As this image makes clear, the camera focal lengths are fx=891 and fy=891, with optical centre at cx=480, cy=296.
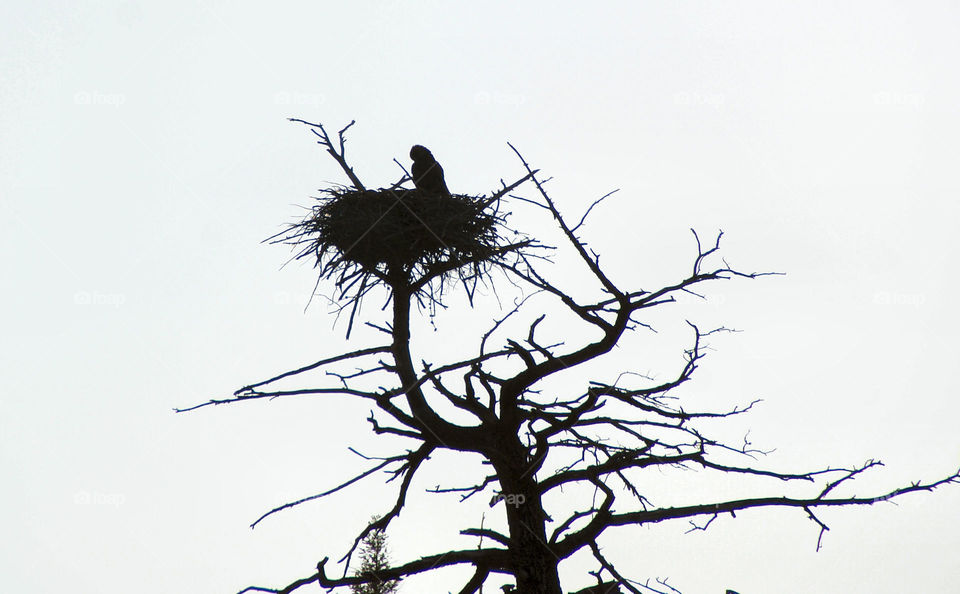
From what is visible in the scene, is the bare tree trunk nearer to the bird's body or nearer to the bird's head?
the bird's body

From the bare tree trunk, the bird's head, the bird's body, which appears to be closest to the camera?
the bare tree trunk

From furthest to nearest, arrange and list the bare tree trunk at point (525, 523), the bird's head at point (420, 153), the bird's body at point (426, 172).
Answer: the bird's head at point (420, 153) → the bird's body at point (426, 172) → the bare tree trunk at point (525, 523)

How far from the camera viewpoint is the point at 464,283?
7.51m

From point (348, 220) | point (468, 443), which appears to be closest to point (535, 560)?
point (468, 443)

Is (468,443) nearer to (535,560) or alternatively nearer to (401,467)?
(401,467)

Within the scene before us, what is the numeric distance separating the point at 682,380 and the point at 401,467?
1.99 m

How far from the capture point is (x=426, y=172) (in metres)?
8.80

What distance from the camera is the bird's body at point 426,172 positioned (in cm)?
852

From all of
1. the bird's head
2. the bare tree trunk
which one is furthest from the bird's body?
the bare tree trunk

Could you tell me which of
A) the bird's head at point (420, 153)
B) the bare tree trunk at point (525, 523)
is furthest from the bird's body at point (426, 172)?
the bare tree trunk at point (525, 523)

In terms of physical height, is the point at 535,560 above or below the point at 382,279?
below

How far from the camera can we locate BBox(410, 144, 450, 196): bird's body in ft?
28.0
